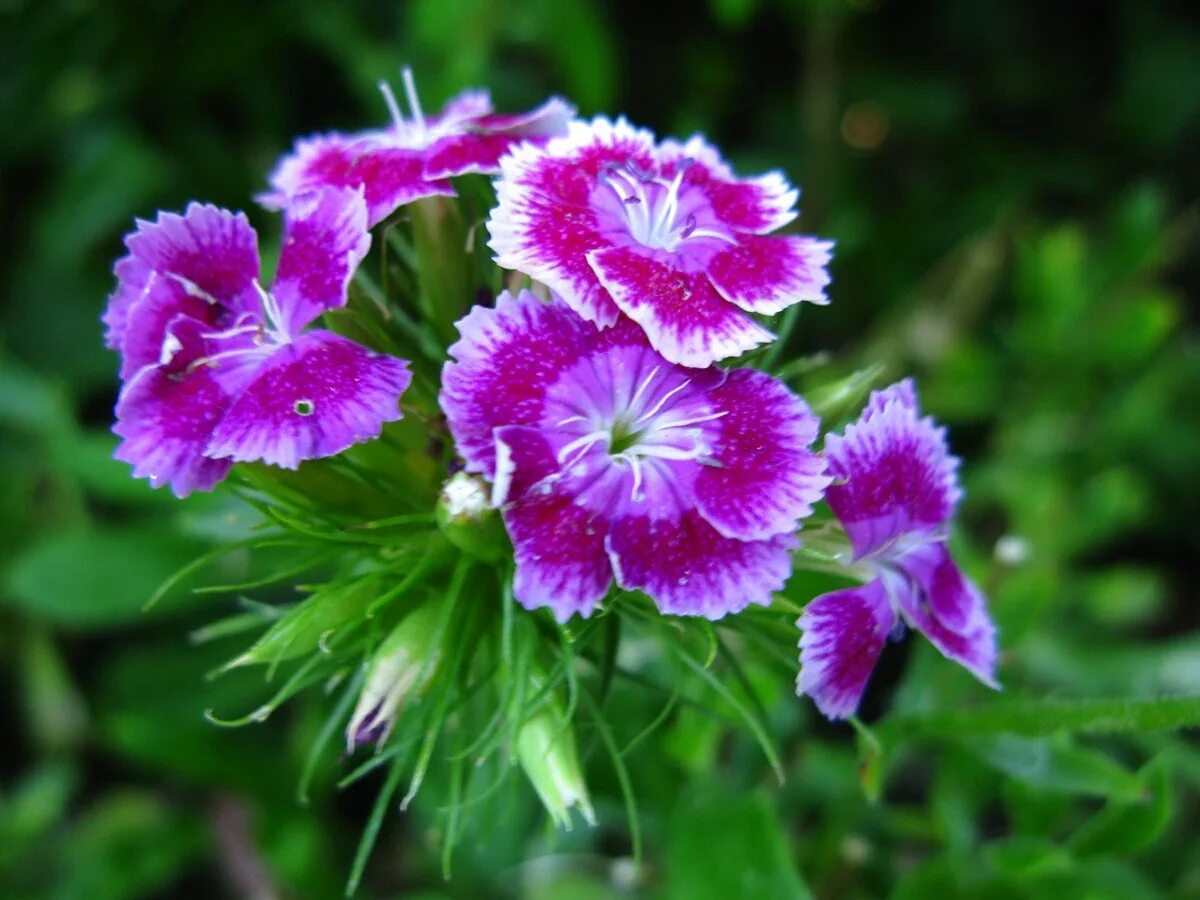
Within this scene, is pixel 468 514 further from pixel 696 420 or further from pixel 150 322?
pixel 150 322

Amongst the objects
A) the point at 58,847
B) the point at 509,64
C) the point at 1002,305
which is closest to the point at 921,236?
the point at 1002,305

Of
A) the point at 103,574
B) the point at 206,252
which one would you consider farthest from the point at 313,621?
the point at 103,574

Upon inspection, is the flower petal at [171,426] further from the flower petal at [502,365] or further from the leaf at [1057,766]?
the leaf at [1057,766]

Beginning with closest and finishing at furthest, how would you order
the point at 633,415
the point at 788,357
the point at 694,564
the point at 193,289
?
the point at 694,564 < the point at 633,415 < the point at 193,289 < the point at 788,357

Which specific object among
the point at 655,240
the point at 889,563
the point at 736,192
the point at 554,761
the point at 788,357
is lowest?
the point at 554,761

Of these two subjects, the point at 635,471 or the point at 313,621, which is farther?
the point at 313,621

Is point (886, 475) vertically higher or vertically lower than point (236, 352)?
lower
